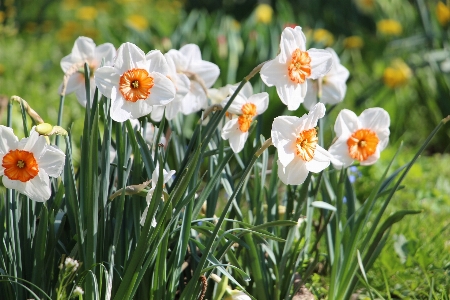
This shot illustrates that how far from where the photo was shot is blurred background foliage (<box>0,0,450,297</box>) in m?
2.40

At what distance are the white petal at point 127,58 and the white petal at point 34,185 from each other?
0.97ft

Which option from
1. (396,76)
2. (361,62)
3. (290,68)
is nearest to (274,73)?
(290,68)

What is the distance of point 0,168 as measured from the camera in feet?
4.37

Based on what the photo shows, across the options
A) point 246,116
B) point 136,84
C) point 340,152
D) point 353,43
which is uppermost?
point 136,84

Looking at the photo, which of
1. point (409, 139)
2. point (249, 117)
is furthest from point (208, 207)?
point (409, 139)

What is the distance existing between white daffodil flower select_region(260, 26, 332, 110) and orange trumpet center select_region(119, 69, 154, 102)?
10.7 inches

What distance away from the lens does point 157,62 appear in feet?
4.66

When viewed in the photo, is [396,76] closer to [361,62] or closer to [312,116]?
[361,62]

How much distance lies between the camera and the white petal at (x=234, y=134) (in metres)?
1.55

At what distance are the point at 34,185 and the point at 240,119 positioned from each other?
1.79 ft

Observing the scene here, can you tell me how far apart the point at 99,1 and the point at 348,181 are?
5.95m

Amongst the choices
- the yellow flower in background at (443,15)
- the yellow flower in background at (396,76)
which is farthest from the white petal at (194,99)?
the yellow flower in background at (443,15)

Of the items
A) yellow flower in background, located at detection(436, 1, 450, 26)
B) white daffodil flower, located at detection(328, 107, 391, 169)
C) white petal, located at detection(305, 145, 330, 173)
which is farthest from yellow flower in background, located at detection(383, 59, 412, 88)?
white petal, located at detection(305, 145, 330, 173)

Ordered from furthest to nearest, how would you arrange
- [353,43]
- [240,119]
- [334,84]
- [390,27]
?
[353,43] < [390,27] < [334,84] < [240,119]
